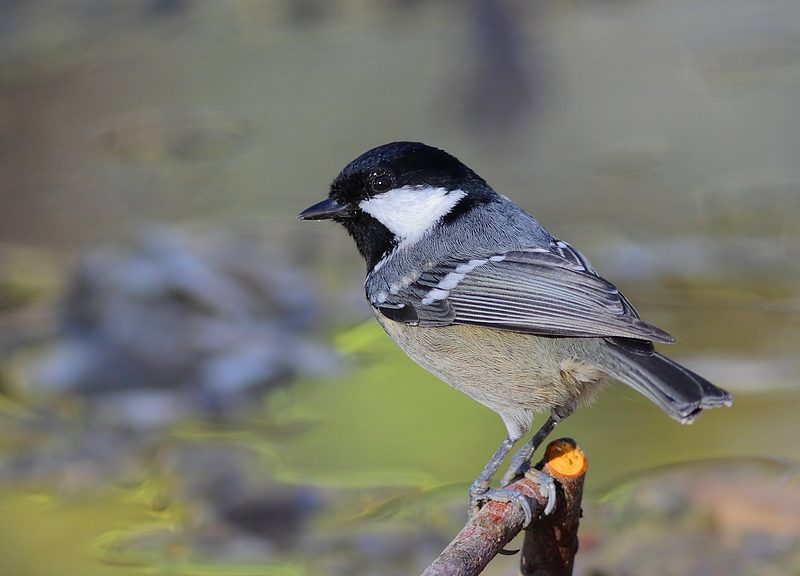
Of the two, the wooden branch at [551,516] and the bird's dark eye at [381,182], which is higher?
the bird's dark eye at [381,182]

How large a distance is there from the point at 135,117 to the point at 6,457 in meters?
2.64

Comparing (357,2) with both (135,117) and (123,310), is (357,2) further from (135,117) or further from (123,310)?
(123,310)

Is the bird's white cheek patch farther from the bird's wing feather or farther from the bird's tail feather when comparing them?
the bird's tail feather

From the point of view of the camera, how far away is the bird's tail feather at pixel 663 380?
1321 millimetres

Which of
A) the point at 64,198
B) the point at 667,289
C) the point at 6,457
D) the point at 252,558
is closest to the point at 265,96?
the point at 64,198

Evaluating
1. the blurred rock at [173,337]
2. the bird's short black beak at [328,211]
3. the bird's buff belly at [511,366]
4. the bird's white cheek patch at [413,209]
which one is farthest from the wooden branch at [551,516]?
the blurred rock at [173,337]

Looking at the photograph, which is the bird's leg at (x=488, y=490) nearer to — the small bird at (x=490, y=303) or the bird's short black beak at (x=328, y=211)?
the small bird at (x=490, y=303)

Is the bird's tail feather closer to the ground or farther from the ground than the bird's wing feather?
closer to the ground

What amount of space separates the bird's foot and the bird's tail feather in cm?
25

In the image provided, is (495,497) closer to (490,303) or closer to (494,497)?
(494,497)

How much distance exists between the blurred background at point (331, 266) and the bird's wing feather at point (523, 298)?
0.56 meters

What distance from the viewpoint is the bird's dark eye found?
1.80 m

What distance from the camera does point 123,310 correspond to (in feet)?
9.11

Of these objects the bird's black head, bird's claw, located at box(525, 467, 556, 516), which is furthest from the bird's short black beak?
bird's claw, located at box(525, 467, 556, 516)
